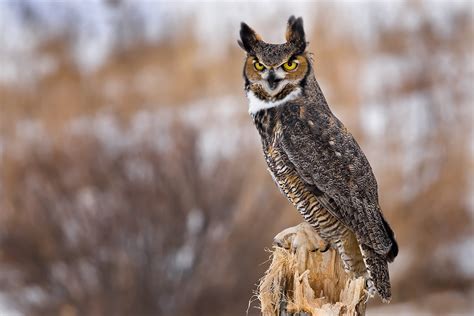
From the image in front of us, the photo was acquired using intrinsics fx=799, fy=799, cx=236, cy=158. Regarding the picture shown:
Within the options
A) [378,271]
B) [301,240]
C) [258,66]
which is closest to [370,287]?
[378,271]

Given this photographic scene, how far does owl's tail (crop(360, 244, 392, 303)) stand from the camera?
337 centimetres

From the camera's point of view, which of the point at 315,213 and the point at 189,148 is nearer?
the point at 315,213

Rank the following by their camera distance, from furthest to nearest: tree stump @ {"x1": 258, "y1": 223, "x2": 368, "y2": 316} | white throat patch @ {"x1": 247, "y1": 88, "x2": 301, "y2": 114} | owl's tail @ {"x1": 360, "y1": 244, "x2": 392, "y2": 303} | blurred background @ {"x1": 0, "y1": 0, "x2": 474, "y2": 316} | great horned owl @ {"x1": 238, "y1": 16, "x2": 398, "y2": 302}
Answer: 1. blurred background @ {"x1": 0, "y1": 0, "x2": 474, "y2": 316}
2. white throat patch @ {"x1": 247, "y1": 88, "x2": 301, "y2": 114}
3. great horned owl @ {"x1": 238, "y1": 16, "x2": 398, "y2": 302}
4. owl's tail @ {"x1": 360, "y1": 244, "x2": 392, "y2": 303}
5. tree stump @ {"x1": 258, "y1": 223, "x2": 368, "y2": 316}

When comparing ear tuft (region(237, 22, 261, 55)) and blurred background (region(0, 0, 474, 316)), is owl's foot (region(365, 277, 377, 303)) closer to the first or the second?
ear tuft (region(237, 22, 261, 55))

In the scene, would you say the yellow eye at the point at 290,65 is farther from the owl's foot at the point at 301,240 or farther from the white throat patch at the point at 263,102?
the owl's foot at the point at 301,240

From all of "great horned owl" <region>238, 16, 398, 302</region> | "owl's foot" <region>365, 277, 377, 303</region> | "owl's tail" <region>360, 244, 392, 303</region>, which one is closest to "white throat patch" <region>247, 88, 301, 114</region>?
"great horned owl" <region>238, 16, 398, 302</region>

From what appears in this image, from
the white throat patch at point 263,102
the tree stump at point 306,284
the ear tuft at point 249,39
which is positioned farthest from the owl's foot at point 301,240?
the ear tuft at point 249,39

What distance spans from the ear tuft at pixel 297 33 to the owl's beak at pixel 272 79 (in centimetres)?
16

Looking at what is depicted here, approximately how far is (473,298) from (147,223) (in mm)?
5051

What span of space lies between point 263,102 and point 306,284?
35.5 inches

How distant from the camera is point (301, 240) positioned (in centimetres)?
359

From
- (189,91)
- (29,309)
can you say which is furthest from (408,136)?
(29,309)

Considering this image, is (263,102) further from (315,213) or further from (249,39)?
(315,213)

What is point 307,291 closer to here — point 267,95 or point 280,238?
point 280,238
